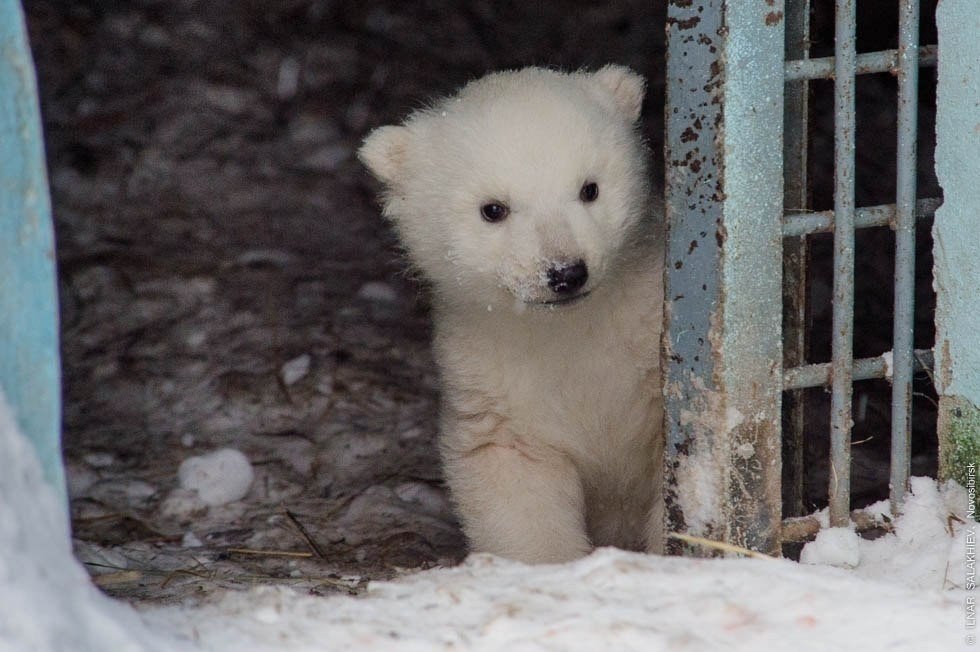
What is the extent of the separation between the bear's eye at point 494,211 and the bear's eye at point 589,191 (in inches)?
9.3

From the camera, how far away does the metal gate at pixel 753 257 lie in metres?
3.13

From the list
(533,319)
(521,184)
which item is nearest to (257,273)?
(533,319)

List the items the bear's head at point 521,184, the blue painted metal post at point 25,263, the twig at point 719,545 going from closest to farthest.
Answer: the blue painted metal post at point 25,263, the twig at point 719,545, the bear's head at point 521,184

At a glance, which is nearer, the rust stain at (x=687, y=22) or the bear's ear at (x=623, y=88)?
the rust stain at (x=687, y=22)

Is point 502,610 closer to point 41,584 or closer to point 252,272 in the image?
point 41,584

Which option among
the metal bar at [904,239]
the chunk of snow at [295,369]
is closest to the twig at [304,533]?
the chunk of snow at [295,369]

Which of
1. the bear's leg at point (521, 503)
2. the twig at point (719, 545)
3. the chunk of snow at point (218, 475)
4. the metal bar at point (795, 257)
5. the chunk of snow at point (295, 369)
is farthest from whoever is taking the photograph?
the chunk of snow at point (295, 369)

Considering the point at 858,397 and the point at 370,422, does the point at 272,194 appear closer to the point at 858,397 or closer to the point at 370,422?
the point at 370,422

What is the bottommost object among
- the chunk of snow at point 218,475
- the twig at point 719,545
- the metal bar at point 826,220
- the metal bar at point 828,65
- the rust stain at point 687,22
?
the chunk of snow at point 218,475

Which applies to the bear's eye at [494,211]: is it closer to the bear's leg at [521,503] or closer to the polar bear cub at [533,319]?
the polar bear cub at [533,319]

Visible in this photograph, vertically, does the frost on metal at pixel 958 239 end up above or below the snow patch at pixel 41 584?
above

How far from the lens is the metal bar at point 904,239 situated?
10.3 ft

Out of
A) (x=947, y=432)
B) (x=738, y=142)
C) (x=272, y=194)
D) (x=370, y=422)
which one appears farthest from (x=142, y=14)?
(x=947, y=432)

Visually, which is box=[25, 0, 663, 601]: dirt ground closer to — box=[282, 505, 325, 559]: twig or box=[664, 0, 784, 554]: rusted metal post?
box=[282, 505, 325, 559]: twig
